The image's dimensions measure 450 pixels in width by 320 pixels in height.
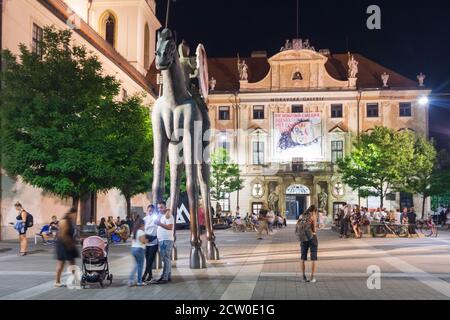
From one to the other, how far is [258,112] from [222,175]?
29.6ft

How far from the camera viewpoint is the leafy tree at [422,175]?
50094mm

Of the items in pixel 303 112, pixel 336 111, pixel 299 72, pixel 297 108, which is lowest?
pixel 303 112

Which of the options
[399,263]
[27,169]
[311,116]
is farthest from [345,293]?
[311,116]

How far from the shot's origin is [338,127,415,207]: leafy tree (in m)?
48.4

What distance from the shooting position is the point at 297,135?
186 ft

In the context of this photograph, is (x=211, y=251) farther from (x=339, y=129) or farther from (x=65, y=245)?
(x=339, y=129)

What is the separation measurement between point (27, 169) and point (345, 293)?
15.7 metres

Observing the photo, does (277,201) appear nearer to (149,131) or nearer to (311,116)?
(311,116)

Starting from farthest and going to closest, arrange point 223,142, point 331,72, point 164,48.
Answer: point 331,72, point 223,142, point 164,48

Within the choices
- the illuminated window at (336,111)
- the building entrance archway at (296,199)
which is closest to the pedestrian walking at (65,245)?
the building entrance archway at (296,199)

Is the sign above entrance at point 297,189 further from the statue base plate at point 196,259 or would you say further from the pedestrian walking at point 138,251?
the pedestrian walking at point 138,251

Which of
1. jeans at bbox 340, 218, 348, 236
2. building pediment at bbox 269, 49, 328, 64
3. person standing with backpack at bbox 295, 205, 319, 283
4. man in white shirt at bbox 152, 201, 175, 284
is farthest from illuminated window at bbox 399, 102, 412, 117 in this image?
man in white shirt at bbox 152, 201, 175, 284

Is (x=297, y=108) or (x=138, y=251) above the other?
(x=297, y=108)

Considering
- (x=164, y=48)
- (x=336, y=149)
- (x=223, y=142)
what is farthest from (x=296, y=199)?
(x=164, y=48)
